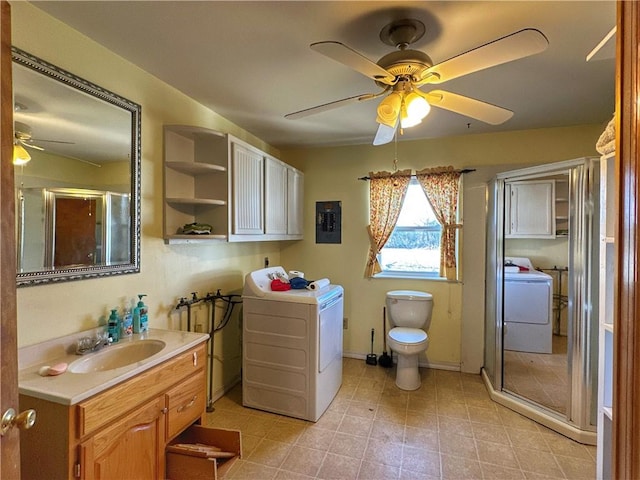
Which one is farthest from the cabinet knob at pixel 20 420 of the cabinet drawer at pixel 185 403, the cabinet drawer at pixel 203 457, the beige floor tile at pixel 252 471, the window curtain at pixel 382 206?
the window curtain at pixel 382 206

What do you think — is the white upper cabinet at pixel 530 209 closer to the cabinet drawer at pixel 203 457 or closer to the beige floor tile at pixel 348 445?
the beige floor tile at pixel 348 445

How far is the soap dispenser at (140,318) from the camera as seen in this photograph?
1.89m

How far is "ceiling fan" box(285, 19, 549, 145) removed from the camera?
1.23 meters

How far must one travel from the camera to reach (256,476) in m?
1.85

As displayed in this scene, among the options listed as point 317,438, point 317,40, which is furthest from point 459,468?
point 317,40

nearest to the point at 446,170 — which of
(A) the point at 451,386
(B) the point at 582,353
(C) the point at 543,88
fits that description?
→ (C) the point at 543,88

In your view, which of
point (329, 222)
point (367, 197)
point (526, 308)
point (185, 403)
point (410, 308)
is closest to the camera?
point (185, 403)

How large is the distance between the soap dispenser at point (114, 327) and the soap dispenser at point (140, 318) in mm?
114

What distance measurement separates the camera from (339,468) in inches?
75.4

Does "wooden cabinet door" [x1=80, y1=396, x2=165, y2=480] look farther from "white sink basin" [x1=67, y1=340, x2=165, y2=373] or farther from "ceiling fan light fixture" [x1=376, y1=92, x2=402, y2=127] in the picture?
"ceiling fan light fixture" [x1=376, y1=92, x2=402, y2=127]

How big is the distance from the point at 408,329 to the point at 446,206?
52.4 inches

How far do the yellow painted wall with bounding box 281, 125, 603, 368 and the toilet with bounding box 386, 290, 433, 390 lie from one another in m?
0.21

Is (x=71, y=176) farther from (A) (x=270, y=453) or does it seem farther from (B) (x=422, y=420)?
(B) (x=422, y=420)

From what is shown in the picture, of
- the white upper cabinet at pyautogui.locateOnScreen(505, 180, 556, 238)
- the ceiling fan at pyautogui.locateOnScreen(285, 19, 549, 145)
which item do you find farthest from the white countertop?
the white upper cabinet at pyautogui.locateOnScreen(505, 180, 556, 238)
